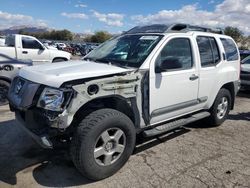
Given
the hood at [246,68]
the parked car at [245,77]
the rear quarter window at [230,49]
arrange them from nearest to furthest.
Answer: the rear quarter window at [230,49], the parked car at [245,77], the hood at [246,68]

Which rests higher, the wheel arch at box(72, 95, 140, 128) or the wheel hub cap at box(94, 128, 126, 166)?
the wheel arch at box(72, 95, 140, 128)

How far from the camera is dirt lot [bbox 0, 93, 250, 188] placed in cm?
389

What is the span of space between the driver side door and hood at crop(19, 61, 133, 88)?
596mm

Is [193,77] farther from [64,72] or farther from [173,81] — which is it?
[64,72]

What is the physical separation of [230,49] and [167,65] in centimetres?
245

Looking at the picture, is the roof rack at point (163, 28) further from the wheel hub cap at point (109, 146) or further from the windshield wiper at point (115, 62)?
the wheel hub cap at point (109, 146)

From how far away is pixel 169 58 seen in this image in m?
4.66

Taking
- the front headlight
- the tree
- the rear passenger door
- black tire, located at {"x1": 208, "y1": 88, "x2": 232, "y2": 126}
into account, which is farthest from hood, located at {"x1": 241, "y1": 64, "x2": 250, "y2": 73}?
the tree

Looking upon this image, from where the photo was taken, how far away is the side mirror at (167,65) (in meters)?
4.44

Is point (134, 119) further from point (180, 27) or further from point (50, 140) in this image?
point (180, 27)

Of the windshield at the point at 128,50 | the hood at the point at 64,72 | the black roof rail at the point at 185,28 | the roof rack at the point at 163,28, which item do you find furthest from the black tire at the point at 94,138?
the black roof rail at the point at 185,28

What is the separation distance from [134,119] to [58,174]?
1268mm

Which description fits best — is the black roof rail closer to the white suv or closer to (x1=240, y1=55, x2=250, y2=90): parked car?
the white suv

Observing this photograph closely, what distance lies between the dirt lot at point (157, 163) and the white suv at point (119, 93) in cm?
38
